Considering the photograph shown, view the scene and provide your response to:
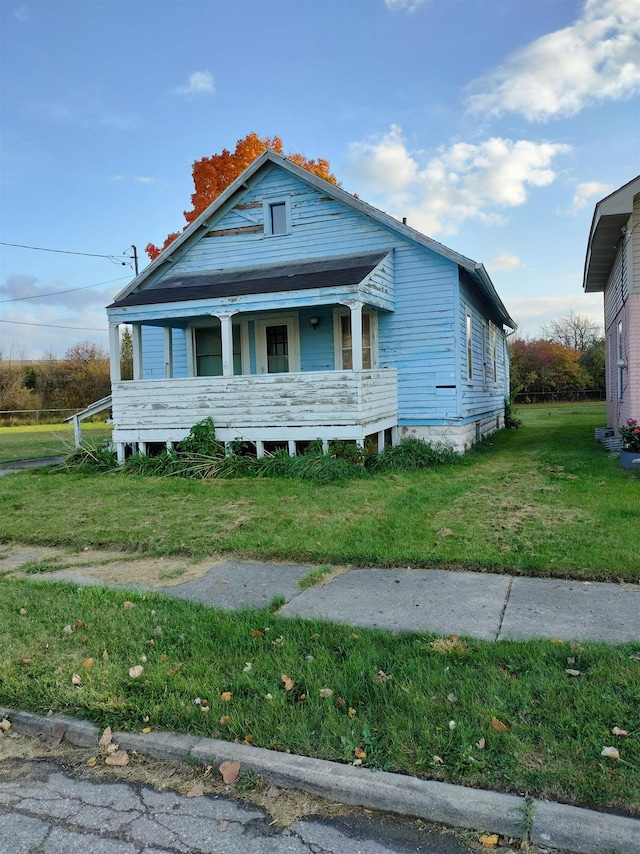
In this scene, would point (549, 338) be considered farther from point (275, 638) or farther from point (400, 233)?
point (275, 638)

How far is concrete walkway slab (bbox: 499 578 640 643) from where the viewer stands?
12.1ft

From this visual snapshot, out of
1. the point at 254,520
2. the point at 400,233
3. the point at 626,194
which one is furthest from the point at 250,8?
the point at 254,520

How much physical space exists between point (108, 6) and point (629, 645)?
1484 centimetres

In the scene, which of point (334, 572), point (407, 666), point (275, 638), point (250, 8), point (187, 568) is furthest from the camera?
point (250, 8)

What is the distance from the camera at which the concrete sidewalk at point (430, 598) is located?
384 cm

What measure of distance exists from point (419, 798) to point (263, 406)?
9.32m

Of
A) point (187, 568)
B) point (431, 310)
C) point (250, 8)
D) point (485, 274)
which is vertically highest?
point (250, 8)

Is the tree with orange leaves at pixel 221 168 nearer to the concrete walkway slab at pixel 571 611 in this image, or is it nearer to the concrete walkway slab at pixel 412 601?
the concrete walkway slab at pixel 412 601

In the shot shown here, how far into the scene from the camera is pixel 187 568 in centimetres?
559

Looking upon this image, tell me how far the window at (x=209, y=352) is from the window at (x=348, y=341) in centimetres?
277

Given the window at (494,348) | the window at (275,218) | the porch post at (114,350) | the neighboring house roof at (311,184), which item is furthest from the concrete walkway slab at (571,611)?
the window at (494,348)

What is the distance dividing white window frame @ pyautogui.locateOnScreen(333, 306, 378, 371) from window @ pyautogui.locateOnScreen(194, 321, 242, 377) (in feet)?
8.82

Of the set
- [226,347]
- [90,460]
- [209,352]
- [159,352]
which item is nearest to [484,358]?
[209,352]

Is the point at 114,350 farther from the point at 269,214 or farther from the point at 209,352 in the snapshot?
the point at 269,214
